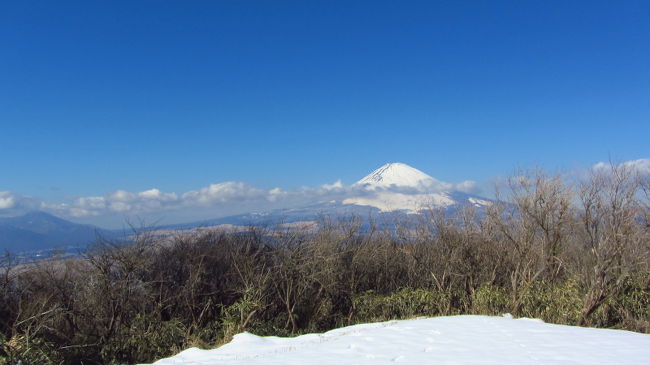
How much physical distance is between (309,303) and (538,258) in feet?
40.7

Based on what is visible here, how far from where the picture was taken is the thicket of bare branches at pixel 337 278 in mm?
15469

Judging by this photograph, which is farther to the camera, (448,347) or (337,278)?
(337,278)

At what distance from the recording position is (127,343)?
1589cm

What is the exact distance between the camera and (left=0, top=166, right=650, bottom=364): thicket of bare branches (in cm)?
1547

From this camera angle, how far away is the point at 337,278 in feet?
74.1

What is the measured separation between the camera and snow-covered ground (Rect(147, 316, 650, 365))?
8578 millimetres

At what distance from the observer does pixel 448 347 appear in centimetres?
960

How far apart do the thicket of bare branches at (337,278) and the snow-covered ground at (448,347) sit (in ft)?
14.5

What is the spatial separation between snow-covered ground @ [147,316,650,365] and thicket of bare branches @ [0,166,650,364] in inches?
174

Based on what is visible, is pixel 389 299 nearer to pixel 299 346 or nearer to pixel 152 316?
pixel 299 346

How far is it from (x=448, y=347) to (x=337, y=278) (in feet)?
43.5

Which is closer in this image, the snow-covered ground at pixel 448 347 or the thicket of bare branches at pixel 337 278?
the snow-covered ground at pixel 448 347

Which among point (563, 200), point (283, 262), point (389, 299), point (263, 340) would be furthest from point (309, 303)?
point (563, 200)

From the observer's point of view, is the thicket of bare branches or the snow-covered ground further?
the thicket of bare branches
